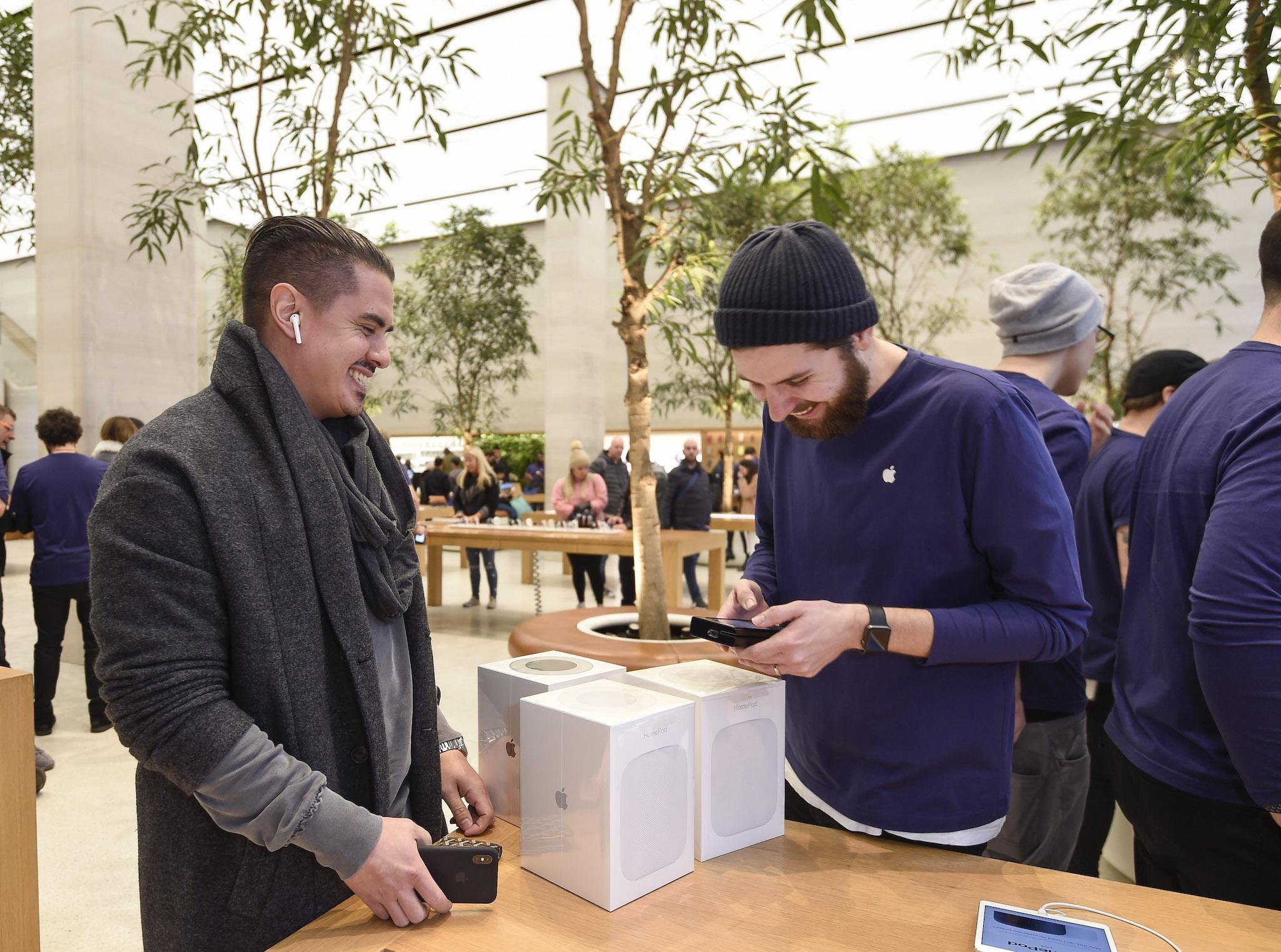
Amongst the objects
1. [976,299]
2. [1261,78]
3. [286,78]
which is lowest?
[1261,78]

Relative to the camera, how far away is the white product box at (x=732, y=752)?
1.20m

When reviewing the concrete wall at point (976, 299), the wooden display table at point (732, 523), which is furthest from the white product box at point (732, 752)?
the concrete wall at point (976, 299)

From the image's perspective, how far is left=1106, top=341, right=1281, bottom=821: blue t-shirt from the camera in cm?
113

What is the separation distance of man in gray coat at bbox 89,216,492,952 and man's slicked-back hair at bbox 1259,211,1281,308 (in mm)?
1371

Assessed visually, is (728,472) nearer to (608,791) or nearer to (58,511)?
(58,511)

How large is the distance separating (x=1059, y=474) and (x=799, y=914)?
1166 mm

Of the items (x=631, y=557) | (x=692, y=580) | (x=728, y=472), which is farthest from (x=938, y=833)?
(x=728, y=472)

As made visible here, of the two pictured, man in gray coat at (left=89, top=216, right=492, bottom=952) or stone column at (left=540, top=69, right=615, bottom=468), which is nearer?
man in gray coat at (left=89, top=216, right=492, bottom=952)

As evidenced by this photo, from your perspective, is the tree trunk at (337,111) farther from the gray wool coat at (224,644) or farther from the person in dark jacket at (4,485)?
the gray wool coat at (224,644)

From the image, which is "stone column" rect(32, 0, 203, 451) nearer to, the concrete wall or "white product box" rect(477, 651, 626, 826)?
the concrete wall

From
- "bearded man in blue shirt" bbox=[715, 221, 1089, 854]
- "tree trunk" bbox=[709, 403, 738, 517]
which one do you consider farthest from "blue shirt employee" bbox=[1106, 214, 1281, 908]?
"tree trunk" bbox=[709, 403, 738, 517]

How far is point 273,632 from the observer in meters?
1.06

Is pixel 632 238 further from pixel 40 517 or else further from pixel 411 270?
pixel 411 270

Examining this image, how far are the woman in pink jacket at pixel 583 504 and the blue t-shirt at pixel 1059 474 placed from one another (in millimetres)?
6044
